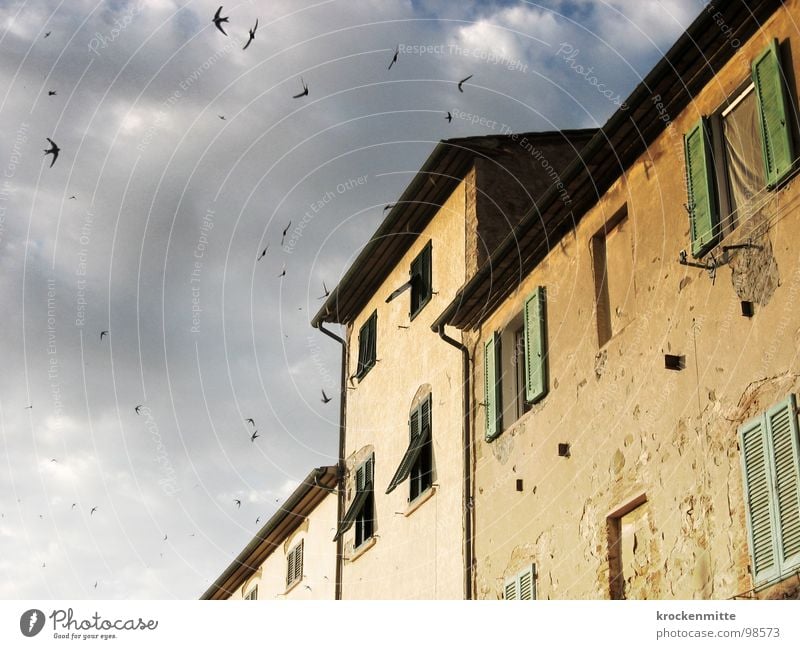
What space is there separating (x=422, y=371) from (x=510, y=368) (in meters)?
3.56

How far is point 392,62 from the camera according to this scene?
16.4 meters

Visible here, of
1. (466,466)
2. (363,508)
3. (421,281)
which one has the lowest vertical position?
(466,466)

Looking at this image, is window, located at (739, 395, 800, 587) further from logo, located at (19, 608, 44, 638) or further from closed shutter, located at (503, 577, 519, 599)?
logo, located at (19, 608, 44, 638)

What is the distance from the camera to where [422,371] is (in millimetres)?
20359

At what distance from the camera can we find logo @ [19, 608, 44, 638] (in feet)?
31.1

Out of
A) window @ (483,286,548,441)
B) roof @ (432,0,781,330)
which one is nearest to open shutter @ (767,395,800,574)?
roof @ (432,0,781,330)

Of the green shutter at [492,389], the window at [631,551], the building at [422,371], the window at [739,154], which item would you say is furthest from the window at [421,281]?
the window at [739,154]

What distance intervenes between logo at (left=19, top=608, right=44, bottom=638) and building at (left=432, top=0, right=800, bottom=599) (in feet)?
18.8

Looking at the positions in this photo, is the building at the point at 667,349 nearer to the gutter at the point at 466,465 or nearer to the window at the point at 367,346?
the gutter at the point at 466,465

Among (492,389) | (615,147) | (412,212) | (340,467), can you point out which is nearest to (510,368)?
(492,389)

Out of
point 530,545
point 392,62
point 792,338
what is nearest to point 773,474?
point 792,338

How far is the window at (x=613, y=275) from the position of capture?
44.5 feet

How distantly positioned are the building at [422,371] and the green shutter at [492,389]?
1.06 metres

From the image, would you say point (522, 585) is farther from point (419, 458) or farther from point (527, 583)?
point (419, 458)
